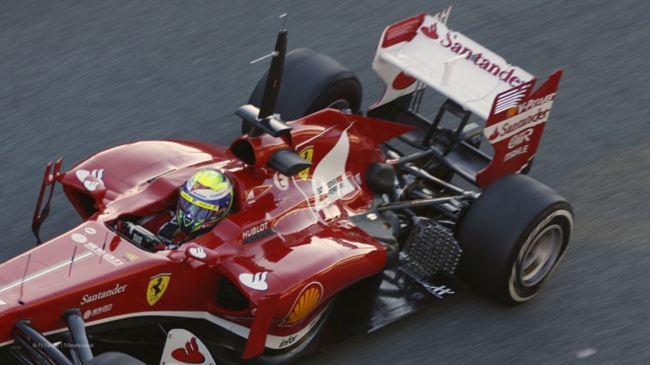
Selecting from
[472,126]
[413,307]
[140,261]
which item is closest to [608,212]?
[472,126]

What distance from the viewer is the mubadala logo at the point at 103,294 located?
5734 millimetres

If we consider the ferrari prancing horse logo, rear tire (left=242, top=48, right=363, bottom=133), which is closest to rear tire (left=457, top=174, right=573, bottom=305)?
rear tire (left=242, top=48, right=363, bottom=133)

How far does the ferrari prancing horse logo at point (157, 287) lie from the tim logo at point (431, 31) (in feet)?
8.92

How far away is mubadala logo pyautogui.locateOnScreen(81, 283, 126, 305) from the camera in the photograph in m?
5.73

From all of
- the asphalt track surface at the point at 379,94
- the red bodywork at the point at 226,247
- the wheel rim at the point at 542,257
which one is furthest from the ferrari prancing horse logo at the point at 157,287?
the wheel rim at the point at 542,257

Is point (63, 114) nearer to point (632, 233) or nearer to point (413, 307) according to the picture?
point (413, 307)

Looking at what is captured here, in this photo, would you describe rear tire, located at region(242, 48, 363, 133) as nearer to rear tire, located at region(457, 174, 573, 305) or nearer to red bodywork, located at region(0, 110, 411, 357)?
red bodywork, located at region(0, 110, 411, 357)

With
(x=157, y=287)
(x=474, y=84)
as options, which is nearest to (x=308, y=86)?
(x=474, y=84)

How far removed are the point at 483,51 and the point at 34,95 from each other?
3595mm

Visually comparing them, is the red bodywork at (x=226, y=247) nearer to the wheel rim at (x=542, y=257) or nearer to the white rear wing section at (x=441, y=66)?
the white rear wing section at (x=441, y=66)

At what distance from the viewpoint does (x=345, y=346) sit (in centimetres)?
663

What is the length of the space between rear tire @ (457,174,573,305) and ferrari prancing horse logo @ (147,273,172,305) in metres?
1.83

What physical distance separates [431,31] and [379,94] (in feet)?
4.50

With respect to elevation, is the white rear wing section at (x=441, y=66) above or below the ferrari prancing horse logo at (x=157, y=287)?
above
